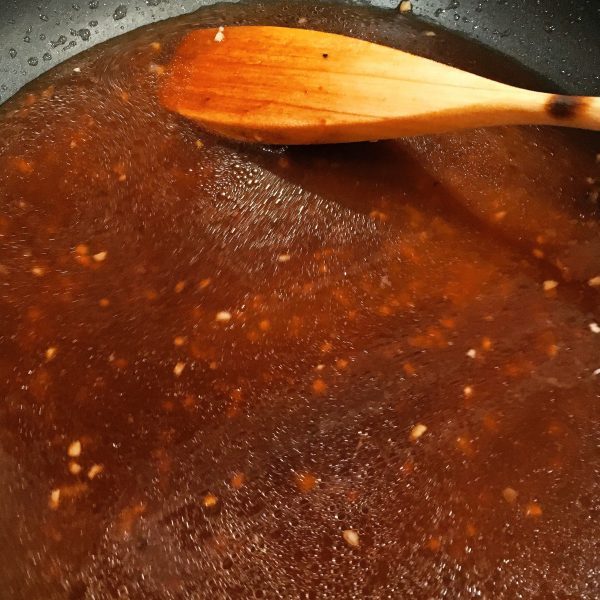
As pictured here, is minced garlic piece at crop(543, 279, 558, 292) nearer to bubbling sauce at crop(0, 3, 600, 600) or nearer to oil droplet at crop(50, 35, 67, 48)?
bubbling sauce at crop(0, 3, 600, 600)

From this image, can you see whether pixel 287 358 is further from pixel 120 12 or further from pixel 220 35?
pixel 120 12

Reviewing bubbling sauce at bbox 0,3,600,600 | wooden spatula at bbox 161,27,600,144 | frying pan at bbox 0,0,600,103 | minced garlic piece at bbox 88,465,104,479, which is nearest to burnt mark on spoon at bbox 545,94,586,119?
wooden spatula at bbox 161,27,600,144

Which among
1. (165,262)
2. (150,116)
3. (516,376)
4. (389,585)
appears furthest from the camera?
(150,116)

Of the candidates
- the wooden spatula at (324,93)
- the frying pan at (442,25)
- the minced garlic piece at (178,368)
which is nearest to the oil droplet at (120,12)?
the frying pan at (442,25)

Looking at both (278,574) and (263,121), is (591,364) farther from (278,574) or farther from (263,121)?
(263,121)

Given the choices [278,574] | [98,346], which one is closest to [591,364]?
[278,574]

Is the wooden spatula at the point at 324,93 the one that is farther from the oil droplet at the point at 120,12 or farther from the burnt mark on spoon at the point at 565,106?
the oil droplet at the point at 120,12

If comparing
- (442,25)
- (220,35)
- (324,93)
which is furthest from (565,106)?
(220,35)
